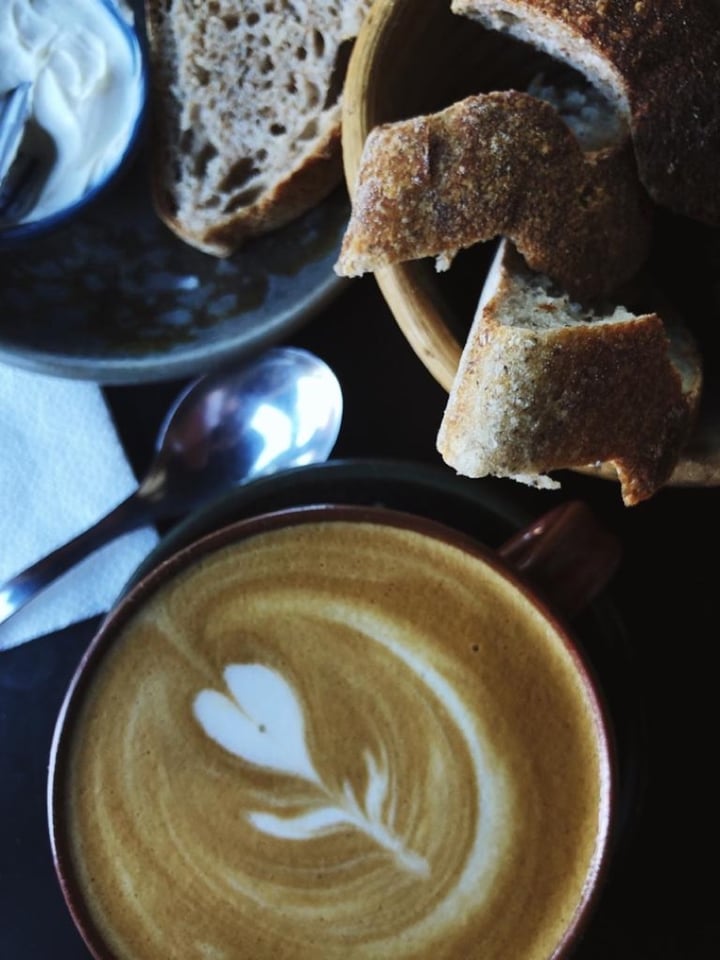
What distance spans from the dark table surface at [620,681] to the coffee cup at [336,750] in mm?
187

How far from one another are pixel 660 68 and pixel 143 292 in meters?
0.60

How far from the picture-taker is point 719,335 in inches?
40.7

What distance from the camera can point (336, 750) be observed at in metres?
1.03

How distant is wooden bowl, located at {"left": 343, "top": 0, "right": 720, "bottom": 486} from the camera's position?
37.2 inches

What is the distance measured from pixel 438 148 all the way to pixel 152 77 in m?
0.52

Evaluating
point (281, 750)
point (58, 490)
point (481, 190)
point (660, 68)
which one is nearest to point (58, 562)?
point (58, 490)

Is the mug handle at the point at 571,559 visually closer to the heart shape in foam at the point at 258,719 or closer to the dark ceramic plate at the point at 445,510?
the dark ceramic plate at the point at 445,510

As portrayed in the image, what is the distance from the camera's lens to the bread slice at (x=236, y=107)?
119 centimetres

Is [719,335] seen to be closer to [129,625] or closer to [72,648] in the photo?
[129,625]

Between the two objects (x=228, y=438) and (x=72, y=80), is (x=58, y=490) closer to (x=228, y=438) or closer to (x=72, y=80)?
(x=228, y=438)

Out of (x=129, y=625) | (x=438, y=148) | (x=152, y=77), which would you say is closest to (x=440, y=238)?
(x=438, y=148)

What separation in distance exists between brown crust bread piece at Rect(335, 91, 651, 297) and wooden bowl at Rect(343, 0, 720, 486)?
0.19 ft

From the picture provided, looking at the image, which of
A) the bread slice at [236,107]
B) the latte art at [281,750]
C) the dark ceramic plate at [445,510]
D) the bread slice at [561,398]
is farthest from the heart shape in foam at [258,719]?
the bread slice at [236,107]

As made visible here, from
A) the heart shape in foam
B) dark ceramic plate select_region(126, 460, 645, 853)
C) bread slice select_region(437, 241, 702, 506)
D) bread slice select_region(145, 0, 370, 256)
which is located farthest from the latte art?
bread slice select_region(145, 0, 370, 256)
